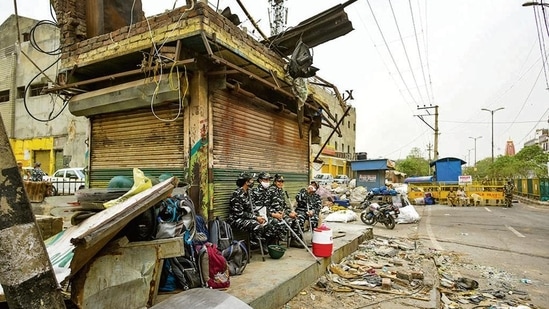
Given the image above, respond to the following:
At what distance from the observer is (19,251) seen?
1.76 meters

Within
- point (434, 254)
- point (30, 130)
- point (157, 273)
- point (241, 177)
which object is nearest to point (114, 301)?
point (157, 273)

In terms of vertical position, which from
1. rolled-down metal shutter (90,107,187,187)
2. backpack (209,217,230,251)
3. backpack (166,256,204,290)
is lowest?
backpack (166,256,204,290)

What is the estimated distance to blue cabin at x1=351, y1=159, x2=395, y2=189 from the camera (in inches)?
819

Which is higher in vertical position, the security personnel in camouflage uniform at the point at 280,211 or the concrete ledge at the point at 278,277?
the security personnel in camouflage uniform at the point at 280,211

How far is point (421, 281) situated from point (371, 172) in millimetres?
16072

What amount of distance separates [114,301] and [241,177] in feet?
10.1

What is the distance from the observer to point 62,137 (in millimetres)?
21938

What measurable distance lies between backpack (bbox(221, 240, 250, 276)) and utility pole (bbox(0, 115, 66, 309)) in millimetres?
3101

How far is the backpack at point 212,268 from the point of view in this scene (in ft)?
13.2

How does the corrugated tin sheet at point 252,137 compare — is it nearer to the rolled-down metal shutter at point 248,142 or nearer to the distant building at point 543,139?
the rolled-down metal shutter at point 248,142

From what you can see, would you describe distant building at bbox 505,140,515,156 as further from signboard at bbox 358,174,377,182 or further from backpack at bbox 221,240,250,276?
backpack at bbox 221,240,250,276

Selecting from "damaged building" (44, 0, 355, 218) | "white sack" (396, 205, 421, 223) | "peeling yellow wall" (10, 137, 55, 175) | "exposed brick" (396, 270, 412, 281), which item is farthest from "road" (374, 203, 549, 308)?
"peeling yellow wall" (10, 137, 55, 175)

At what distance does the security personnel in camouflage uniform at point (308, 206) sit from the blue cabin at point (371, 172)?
14.1m

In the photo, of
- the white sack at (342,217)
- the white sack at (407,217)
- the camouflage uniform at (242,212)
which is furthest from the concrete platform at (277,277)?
the white sack at (407,217)
